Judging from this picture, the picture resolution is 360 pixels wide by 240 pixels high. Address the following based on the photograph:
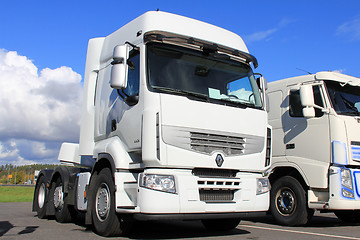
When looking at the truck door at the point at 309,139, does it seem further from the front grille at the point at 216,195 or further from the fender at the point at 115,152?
the fender at the point at 115,152

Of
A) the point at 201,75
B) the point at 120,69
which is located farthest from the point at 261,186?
the point at 120,69

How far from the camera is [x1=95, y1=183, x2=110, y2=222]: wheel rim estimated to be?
6.16 meters

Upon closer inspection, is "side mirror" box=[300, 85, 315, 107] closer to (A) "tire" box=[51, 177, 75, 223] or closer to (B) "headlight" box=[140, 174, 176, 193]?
(B) "headlight" box=[140, 174, 176, 193]

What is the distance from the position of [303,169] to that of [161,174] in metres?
4.16

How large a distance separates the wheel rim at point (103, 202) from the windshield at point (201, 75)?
200 centimetres

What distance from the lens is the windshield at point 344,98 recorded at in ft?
26.3

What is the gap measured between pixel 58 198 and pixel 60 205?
0.19 meters

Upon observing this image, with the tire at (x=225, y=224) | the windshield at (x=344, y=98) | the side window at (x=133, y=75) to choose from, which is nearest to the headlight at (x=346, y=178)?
the windshield at (x=344, y=98)

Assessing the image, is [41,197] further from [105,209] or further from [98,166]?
[105,209]

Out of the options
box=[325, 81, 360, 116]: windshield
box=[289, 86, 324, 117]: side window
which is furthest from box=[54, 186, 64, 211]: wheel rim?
box=[325, 81, 360, 116]: windshield

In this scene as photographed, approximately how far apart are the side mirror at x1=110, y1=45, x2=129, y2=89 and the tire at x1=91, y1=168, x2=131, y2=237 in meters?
1.50

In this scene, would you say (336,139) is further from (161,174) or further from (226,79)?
(161,174)

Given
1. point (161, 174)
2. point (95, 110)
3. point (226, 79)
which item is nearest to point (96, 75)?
point (95, 110)

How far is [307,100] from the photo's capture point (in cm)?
782
